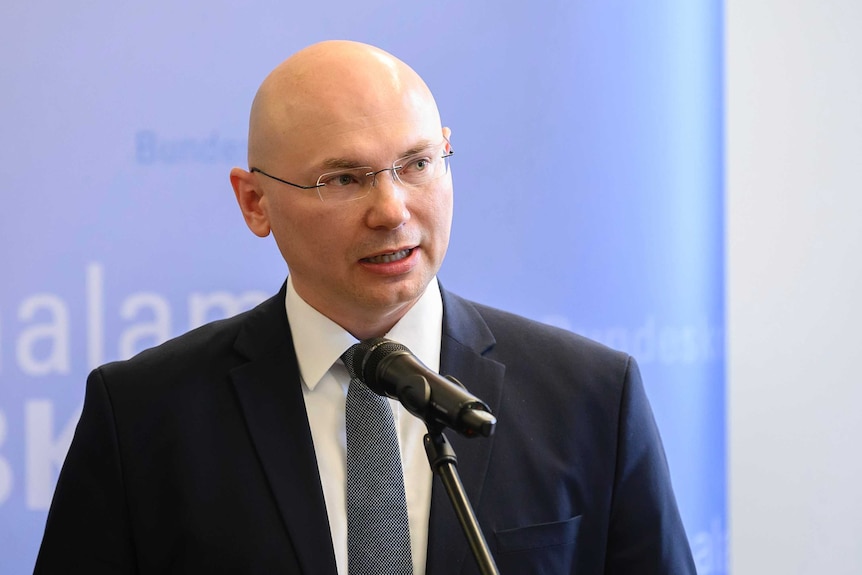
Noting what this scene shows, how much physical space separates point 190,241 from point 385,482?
3.44 feet

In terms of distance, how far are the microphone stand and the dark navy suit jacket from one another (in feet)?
1.69

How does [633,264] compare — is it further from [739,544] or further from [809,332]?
[739,544]

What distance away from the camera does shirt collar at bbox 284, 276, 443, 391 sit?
181cm

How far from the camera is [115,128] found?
2451mm

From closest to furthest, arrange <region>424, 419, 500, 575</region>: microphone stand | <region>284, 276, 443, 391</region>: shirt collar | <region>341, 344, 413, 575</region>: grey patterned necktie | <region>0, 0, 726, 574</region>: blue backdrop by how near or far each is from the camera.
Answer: <region>424, 419, 500, 575</region>: microphone stand → <region>341, 344, 413, 575</region>: grey patterned necktie → <region>284, 276, 443, 391</region>: shirt collar → <region>0, 0, 726, 574</region>: blue backdrop

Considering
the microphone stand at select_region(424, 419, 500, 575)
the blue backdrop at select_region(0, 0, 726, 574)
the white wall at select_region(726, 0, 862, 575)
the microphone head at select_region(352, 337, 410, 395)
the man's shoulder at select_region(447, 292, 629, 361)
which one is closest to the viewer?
the microphone stand at select_region(424, 419, 500, 575)

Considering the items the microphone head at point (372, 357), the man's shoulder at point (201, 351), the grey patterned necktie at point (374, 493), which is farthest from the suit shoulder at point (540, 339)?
the microphone head at point (372, 357)

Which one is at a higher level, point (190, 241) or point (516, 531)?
point (190, 241)

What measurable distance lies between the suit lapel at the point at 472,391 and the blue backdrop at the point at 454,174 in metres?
0.81

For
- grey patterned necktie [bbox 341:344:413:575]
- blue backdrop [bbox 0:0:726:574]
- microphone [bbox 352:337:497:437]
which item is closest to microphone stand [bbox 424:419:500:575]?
microphone [bbox 352:337:497:437]

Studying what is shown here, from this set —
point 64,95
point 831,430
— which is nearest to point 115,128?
point 64,95

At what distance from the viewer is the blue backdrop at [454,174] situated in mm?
2410

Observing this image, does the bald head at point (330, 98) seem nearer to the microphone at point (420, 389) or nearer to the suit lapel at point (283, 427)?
the suit lapel at point (283, 427)

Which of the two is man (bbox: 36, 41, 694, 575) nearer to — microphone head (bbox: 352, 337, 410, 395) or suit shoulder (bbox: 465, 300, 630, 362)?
suit shoulder (bbox: 465, 300, 630, 362)
